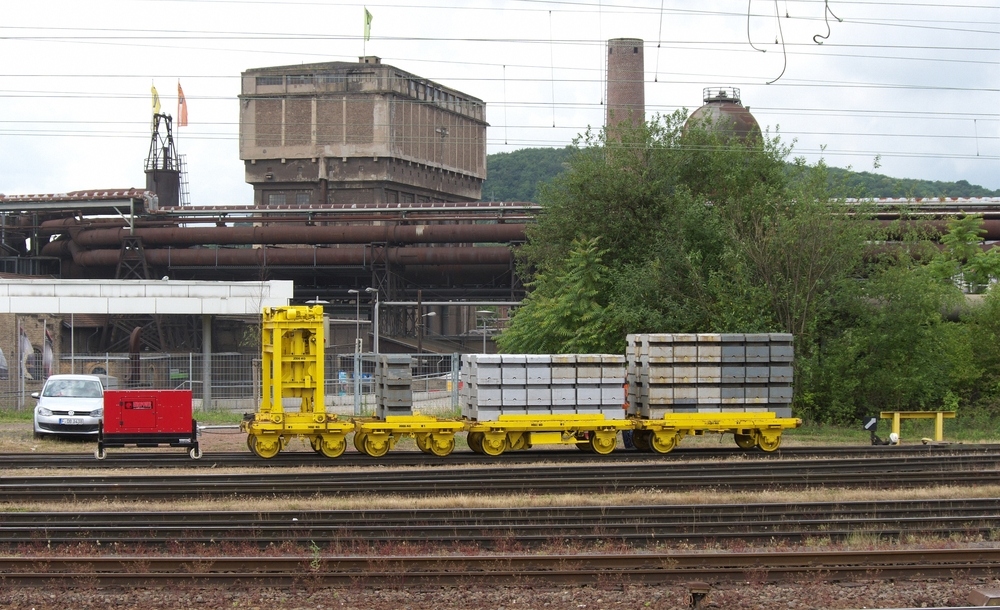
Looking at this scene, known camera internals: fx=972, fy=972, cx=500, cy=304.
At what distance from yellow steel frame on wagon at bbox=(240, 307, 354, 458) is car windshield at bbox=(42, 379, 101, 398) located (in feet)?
20.0

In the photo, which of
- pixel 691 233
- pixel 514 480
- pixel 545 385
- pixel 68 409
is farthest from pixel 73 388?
pixel 691 233

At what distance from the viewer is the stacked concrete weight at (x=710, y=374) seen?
2061 cm

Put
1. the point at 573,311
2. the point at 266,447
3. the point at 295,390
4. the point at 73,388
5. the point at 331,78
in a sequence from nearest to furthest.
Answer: the point at 266,447 → the point at 295,390 → the point at 73,388 → the point at 573,311 → the point at 331,78

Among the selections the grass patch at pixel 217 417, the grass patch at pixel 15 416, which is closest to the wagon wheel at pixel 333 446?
the grass patch at pixel 217 417

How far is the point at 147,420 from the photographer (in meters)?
19.3

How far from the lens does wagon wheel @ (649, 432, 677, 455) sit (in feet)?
67.2

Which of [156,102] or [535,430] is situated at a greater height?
[156,102]

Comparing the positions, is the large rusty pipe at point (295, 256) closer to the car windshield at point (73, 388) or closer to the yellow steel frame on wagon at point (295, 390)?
the car windshield at point (73, 388)

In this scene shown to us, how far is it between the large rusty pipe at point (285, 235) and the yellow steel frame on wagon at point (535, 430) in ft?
112

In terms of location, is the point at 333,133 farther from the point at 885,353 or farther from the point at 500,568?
the point at 500,568

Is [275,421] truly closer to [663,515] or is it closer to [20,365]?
[663,515]

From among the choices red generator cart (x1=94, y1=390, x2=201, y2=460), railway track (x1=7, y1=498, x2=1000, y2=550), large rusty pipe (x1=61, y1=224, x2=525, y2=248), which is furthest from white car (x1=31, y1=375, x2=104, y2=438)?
large rusty pipe (x1=61, y1=224, x2=525, y2=248)

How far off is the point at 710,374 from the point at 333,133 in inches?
2316

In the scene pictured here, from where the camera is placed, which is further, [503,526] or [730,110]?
[730,110]
